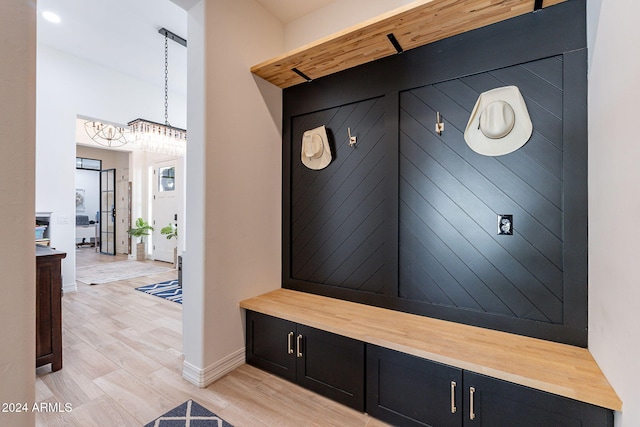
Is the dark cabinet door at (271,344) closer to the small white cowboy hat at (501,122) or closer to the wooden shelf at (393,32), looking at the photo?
the small white cowboy hat at (501,122)

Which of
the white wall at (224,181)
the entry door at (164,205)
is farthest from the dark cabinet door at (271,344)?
the entry door at (164,205)

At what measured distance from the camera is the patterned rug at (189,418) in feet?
5.62

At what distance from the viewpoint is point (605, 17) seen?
52.8 inches

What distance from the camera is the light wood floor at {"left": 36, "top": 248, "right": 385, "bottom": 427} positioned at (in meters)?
1.78

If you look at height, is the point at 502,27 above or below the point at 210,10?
below

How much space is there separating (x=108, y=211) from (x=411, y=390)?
32.3ft

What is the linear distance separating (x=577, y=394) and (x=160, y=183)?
26.0ft

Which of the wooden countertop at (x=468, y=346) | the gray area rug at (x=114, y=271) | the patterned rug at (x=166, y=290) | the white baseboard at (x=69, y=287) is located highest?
the wooden countertop at (x=468, y=346)

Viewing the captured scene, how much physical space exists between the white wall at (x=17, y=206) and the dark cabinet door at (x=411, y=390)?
1.61 metres

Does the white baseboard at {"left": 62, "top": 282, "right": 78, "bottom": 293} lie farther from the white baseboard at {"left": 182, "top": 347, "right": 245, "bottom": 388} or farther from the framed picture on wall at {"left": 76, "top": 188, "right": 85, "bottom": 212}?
the framed picture on wall at {"left": 76, "top": 188, "right": 85, "bottom": 212}

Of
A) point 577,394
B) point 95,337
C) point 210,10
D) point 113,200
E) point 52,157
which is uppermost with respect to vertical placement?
point 210,10

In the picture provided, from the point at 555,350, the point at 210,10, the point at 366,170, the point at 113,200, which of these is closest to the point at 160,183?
the point at 113,200

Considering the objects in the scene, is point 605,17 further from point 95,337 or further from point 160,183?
point 160,183

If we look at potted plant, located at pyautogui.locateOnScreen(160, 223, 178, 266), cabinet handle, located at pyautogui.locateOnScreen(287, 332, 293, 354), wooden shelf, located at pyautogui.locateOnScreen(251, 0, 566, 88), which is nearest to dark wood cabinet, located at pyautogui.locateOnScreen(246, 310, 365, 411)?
cabinet handle, located at pyautogui.locateOnScreen(287, 332, 293, 354)
